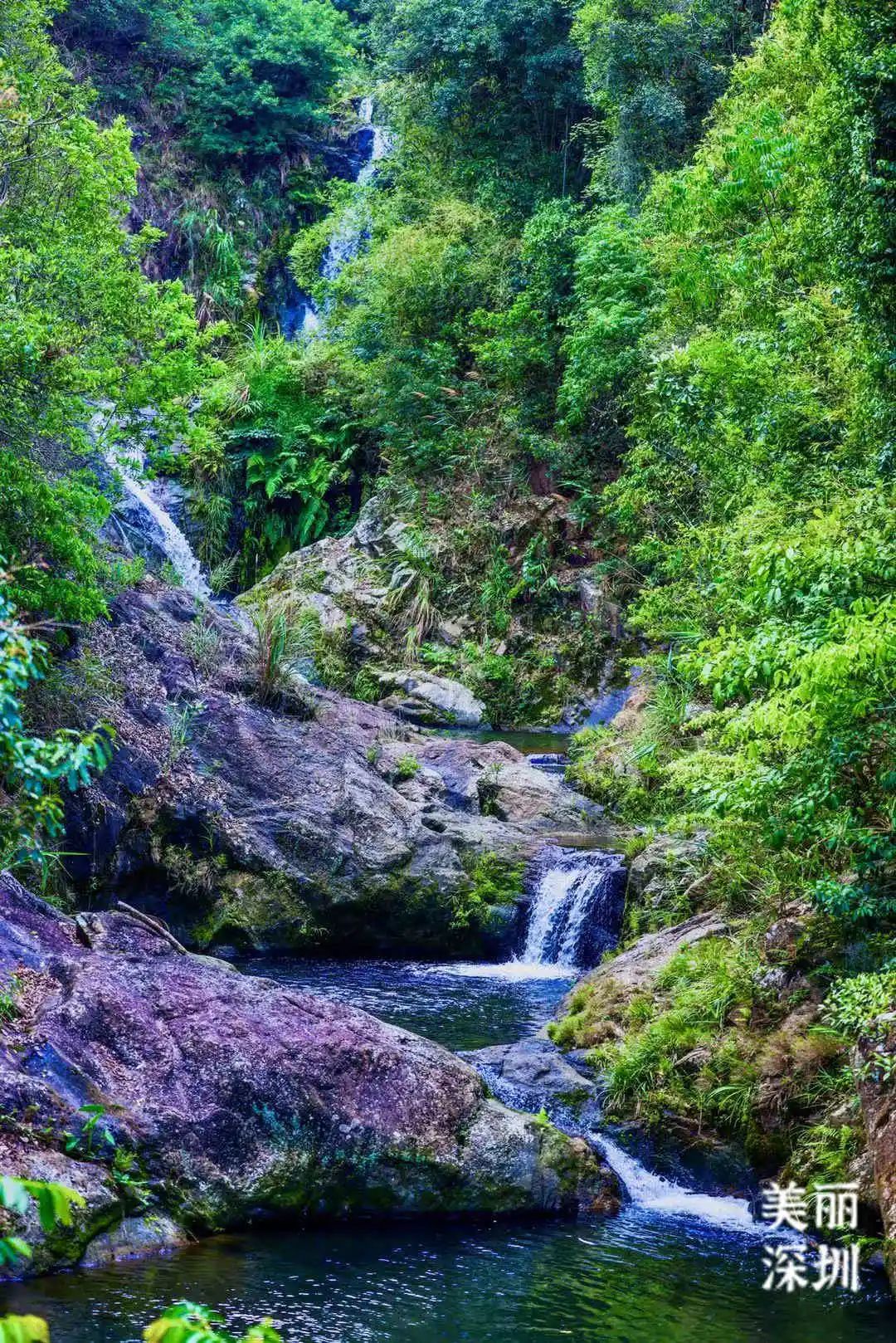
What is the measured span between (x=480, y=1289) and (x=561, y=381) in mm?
20479

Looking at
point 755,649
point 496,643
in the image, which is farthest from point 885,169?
point 496,643

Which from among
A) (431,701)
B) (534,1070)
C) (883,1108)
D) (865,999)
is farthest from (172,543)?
(883,1108)

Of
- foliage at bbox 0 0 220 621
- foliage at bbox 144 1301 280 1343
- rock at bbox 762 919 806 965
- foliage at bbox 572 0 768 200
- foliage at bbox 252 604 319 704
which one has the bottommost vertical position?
foliage at bbox 144 1301 280 1343

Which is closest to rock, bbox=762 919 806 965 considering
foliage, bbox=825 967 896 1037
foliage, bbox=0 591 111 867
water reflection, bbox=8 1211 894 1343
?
foliage, bbox=825 967 896 1037

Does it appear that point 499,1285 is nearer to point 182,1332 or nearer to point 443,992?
point 443,992

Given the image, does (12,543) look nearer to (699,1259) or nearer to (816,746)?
(816,746)

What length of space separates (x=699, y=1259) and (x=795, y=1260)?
0.58 meters

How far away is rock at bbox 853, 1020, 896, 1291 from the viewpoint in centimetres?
680

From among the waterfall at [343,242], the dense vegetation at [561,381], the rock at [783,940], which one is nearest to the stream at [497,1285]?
the dense vegetation at [561,381]

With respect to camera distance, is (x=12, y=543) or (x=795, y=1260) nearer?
(x=795, y=1260)

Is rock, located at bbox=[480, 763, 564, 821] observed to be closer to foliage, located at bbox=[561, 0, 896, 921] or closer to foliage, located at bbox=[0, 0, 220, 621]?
foliage, located at bbox=[561, 0, 896, 921]

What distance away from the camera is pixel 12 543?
1102cm

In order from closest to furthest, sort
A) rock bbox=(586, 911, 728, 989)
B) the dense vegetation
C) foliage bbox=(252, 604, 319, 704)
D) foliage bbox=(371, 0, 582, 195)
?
the dense vegetation, rock bbox=(586, 911, 728, 989), foliage bbox=(252, 604, 319, 704), foliage bbox=(371, 0, 582, 195)

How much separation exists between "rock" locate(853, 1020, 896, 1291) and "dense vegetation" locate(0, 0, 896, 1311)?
39cm
